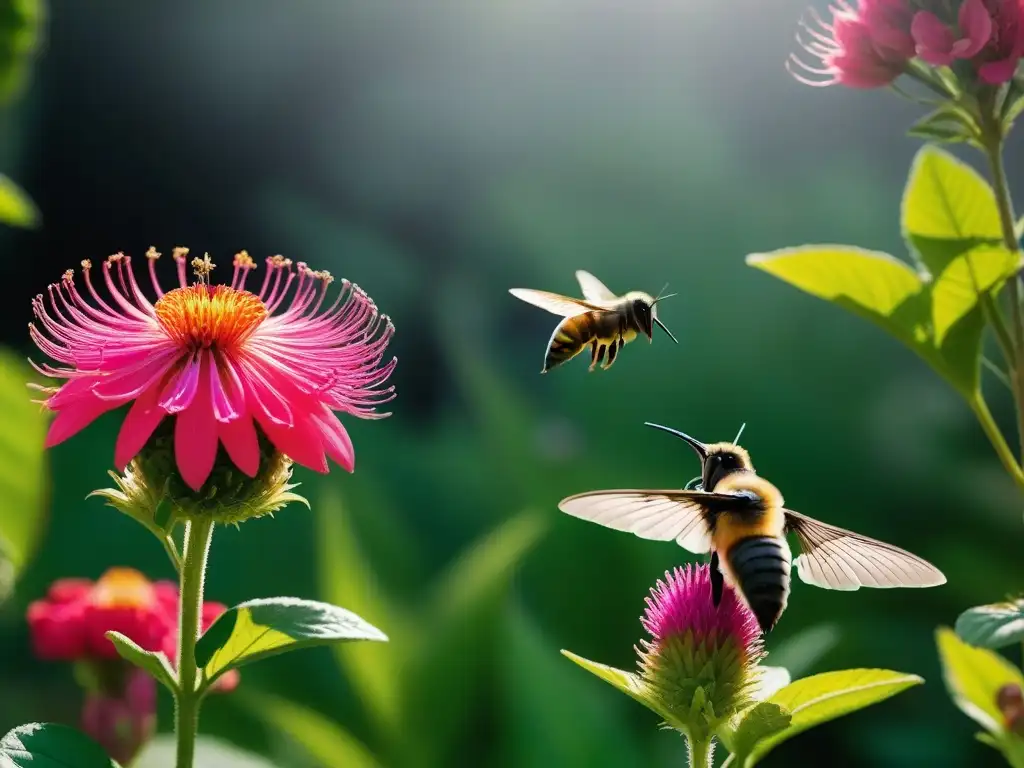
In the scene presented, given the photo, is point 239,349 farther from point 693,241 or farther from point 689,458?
point 693,241

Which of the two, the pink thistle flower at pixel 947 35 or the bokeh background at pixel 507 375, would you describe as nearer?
the pink thistle flower at pixel 947 35

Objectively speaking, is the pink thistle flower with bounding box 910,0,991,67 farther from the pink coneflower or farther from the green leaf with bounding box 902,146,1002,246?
the pink coneflower

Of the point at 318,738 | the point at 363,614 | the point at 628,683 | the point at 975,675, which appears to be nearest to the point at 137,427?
the point at 628,683

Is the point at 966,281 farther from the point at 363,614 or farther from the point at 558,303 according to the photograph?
the point at 363,614

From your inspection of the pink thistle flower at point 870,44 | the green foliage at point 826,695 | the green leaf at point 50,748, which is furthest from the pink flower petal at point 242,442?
the pink thistle flower at point 870,44

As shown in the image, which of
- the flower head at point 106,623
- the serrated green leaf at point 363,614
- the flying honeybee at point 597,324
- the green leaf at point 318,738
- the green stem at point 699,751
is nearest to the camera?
the green stem at point 699,751

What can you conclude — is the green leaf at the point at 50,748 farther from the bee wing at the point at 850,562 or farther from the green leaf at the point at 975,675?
the green leaf at the point at 975,675
